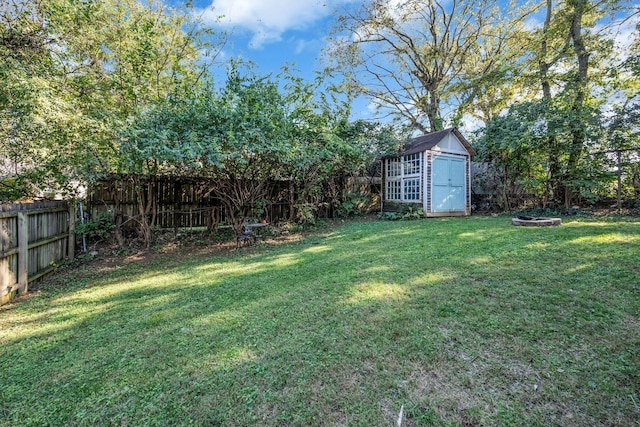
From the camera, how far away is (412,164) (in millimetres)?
10477

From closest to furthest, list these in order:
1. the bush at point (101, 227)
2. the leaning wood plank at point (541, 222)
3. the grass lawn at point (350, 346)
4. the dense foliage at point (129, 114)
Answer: the grass lawn at point (350, 346), the dense foliage at point (129, 114), the leaning wood plank at point (541, 222), the bush at point (101, 227)

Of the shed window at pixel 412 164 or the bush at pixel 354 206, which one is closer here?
the bush at pixel 354 206

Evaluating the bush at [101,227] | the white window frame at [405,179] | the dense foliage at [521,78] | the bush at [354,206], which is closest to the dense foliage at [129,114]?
the bush at [101,227]

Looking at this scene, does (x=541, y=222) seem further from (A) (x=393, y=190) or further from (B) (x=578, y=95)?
(B) (x=578, y=95)

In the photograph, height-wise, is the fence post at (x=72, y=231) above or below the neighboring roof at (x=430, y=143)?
below

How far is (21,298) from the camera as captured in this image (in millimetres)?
3873

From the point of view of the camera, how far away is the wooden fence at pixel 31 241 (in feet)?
12.2

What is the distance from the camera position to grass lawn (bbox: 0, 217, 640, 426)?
165cm

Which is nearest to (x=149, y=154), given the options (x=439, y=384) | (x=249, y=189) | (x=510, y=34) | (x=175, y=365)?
(x=249, y=189)

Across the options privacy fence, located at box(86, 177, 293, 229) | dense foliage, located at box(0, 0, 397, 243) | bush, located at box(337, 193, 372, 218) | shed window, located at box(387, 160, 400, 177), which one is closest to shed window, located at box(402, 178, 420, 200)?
shed window, located at box(387, 160, 400, 177)

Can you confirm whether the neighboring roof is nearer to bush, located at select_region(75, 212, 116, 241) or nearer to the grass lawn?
the grass lawn

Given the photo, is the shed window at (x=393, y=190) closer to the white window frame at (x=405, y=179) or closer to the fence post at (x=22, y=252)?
the white window frame at (x=405, y=179)

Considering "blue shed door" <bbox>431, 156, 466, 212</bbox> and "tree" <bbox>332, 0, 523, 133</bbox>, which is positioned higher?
"tree" <bbox>332, 0, 523, 133</bbox>

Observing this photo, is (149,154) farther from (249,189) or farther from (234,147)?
(249,189)
